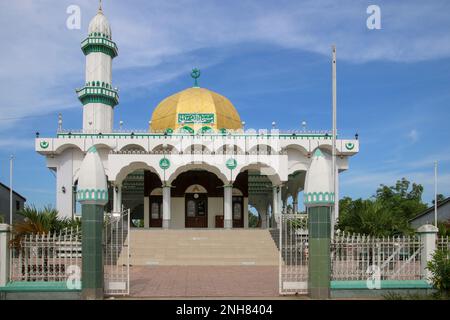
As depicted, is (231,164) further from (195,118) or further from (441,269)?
(441,269)

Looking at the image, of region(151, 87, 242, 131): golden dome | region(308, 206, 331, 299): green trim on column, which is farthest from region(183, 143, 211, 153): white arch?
region(308, 206, 331, 299): green trim on column

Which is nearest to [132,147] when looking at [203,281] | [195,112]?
[195,112]

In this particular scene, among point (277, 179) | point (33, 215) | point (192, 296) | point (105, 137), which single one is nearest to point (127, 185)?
point (105, 137)

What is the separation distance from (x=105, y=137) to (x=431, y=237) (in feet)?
72.1

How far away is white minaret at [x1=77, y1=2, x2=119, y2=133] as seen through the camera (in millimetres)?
31641

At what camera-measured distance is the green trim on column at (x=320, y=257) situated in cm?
1205

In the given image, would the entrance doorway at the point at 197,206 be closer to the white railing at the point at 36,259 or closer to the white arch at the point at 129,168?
the white arch at the point at 129,168

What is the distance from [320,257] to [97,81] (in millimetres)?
23256

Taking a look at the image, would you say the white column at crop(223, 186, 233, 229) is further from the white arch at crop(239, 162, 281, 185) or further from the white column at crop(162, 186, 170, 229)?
the white column at crop(162, 186, 170, 229)

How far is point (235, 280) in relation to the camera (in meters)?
15.3

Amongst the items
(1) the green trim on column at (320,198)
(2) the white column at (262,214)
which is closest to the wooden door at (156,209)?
(2) the white column at (262,214)

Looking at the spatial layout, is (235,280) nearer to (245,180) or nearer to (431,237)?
(431,237)

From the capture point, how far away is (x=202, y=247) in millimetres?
22328

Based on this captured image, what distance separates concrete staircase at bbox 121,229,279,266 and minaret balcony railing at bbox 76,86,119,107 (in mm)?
10569
